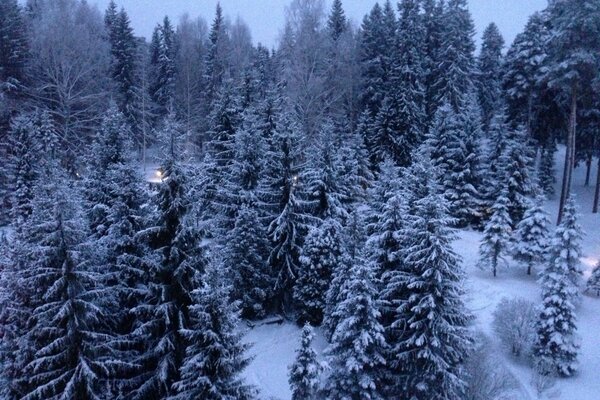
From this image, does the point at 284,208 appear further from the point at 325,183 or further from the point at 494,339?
the point at 494,339

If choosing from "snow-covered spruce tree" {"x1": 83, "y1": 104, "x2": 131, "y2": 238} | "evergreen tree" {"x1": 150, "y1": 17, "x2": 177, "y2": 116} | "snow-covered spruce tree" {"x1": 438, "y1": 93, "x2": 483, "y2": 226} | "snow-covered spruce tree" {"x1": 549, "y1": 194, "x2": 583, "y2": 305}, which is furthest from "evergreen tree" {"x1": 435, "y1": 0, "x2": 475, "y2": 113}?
"evergreen tree" {"x1": 150, "y1": 17, "x2": 177, "y2": 116}

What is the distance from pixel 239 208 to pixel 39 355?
669 inches

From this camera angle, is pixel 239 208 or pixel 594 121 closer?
pixel 239 208

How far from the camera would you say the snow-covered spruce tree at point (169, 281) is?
15828mm

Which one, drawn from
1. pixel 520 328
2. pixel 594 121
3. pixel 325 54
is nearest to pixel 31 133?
pixel 325 54

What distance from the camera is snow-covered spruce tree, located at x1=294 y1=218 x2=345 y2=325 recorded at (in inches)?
1021

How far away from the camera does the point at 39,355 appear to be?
47.9ft

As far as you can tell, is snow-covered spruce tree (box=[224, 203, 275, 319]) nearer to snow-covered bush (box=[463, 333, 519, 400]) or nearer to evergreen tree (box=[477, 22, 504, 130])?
snow-covered bush (box=[463, 333, 519, 400])

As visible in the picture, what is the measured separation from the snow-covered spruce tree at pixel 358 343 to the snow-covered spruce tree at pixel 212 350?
522 centimetres

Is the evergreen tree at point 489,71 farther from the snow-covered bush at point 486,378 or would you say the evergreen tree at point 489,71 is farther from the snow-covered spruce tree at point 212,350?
the snow-covered spruce tree at point 212,350

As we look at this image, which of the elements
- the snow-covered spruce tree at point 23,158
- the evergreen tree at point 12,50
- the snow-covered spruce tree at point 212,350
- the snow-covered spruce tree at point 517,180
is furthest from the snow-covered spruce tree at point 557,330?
the evergreen tree at point 12,50

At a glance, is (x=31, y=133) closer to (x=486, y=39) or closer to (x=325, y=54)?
(x=325, y=54)

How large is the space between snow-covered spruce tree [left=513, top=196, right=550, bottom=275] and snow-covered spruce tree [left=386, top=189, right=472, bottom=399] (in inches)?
469

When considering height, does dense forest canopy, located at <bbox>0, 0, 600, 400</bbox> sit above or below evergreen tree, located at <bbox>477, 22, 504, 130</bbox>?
below
